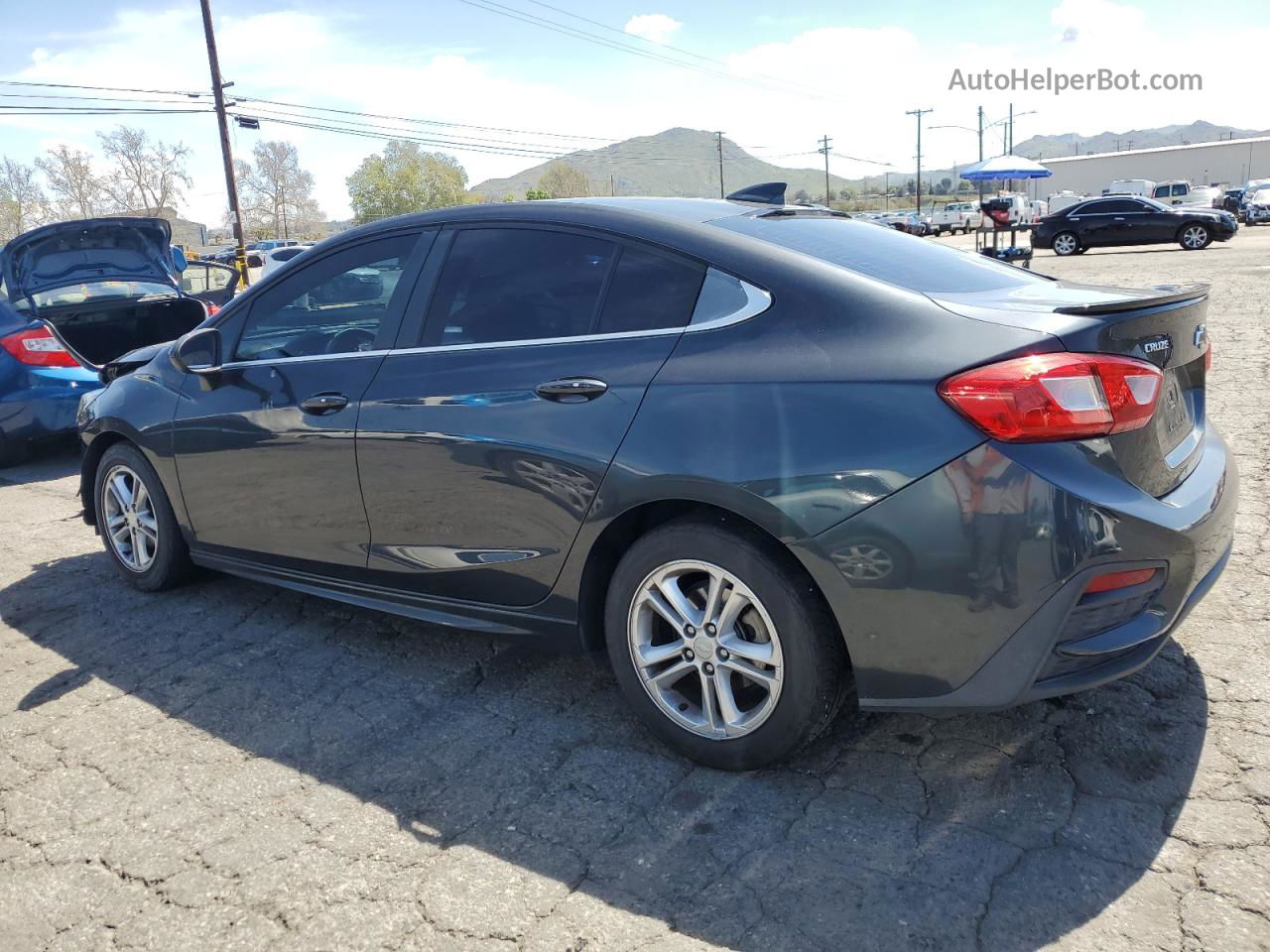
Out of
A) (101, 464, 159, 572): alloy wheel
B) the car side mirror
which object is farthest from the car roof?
(101, 464, 159, 572): alloy wheel

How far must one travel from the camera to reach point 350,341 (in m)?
3.59

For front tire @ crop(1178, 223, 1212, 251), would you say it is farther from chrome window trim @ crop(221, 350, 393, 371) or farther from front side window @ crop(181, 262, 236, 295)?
chrome window trim @ crop(221, 350, 393, 371)

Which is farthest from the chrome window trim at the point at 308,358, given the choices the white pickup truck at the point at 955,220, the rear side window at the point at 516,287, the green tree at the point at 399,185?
the green tree at the point at 399,185

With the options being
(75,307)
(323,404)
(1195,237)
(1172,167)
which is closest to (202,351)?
(323,404)

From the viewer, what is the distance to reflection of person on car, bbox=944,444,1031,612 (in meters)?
2.26

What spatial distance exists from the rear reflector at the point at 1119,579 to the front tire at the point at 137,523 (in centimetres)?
370

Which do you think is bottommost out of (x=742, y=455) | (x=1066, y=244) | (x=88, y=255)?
(x=1066, y=244)

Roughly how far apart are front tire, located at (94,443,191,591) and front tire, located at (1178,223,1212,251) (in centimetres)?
2693

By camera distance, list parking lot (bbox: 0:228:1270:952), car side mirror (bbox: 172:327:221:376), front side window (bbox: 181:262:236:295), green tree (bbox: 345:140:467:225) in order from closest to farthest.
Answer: parking lot (bbox: 0:228:1270:952)
car side mirror (bbox: 172:327:221:376)
front side window (bbox: 181:262:236:295)
green tree (bbox: 345:140:467:225)

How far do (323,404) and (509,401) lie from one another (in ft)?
2.91

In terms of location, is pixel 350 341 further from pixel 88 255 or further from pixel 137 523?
pixel 88 255

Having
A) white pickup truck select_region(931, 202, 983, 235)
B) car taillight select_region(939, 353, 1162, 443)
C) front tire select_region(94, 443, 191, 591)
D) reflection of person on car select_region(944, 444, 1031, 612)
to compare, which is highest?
car taillight select_region(939, 353, 1162, 443)

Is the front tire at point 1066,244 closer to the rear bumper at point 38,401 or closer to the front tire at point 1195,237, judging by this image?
the front tire at point 1195,237

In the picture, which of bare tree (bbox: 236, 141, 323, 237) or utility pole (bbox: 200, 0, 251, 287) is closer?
utility pole (bbox: 200, 0, 251, 287)
